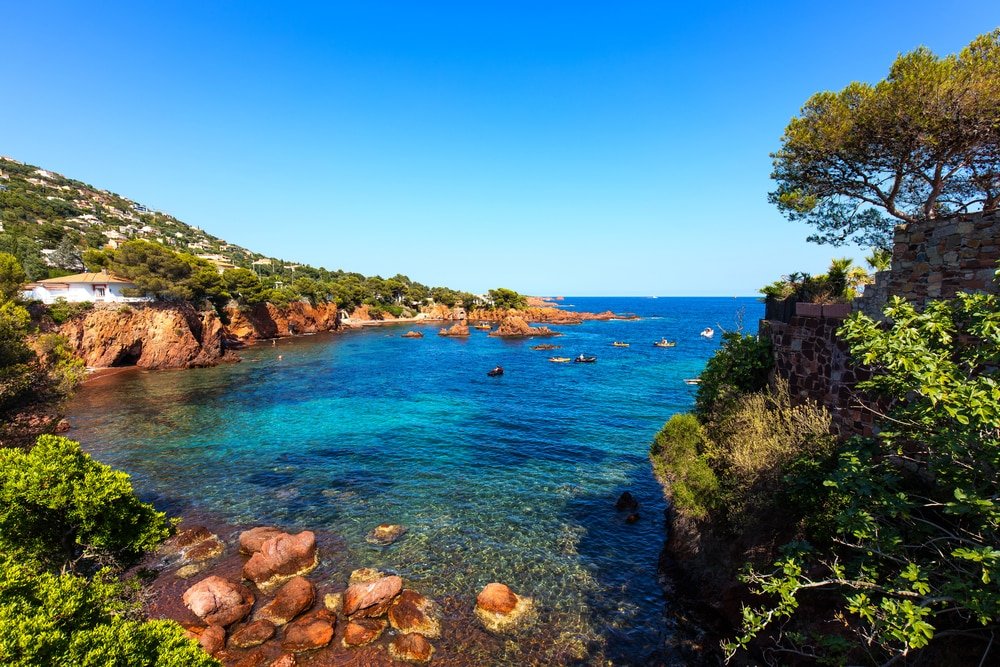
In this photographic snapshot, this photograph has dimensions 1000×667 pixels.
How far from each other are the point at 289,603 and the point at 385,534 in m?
4.32

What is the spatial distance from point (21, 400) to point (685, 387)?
45.9 metres

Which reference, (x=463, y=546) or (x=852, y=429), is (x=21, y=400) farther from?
(x=852, y=429)

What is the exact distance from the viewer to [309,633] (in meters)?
11.2

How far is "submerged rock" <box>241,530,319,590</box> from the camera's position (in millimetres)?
13594

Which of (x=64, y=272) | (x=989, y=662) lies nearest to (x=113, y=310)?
(x=64, y=272)

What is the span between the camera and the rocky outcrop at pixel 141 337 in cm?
4722

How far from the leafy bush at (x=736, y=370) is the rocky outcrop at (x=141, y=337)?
5783cm

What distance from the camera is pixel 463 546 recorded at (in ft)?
50.9

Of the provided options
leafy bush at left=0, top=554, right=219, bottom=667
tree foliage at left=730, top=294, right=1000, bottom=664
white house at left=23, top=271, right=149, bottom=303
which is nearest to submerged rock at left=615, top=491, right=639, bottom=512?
tree foliage at left=730, top=294, right=1000, bottom=664

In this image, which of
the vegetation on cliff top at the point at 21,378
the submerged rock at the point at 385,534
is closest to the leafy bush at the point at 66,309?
the vegetation on cliff top at the point at 21,378

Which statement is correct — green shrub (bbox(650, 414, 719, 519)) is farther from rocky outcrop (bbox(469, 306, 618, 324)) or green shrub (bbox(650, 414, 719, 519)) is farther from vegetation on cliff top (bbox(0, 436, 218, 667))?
rocky outcrop (bbox(469, 306, 618, 324))

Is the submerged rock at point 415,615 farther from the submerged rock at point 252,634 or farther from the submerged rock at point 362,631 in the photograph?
the submerged rock at point 252,634

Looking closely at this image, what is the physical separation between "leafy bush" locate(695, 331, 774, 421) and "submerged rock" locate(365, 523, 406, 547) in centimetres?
1459

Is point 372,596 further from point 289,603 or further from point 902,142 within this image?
point 902,142
